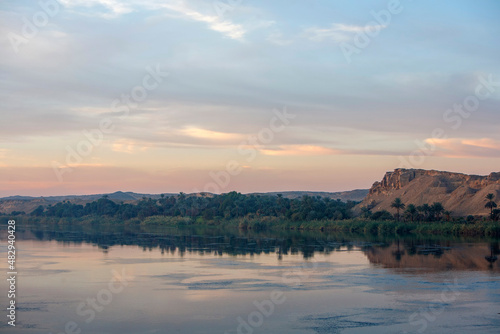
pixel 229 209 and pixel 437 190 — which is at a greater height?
pixel 437 190

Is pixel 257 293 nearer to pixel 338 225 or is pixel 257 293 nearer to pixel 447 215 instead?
pixel 338 225

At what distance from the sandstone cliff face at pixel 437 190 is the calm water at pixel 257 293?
47.2 meters

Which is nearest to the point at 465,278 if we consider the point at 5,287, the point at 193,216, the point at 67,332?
the point at 67,332

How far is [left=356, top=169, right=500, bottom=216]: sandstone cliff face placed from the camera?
268ft

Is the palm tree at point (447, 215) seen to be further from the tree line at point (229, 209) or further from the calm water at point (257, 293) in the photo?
the calm water at point (257, 293)

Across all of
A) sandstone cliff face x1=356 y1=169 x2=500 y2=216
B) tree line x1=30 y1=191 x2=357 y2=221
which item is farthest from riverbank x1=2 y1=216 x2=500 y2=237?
sandstone cliff face x1=356 y1=169 x2=500 y2=216

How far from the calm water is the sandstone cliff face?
47.2m

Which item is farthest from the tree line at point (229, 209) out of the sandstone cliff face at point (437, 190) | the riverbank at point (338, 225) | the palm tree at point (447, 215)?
the palm tree at point (447, 215)

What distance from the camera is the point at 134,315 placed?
17.7m

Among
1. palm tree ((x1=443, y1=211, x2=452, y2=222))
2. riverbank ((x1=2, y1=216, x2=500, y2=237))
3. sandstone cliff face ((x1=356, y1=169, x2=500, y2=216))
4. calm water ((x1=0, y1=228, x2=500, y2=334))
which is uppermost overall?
sandstone cliff face ((x1=356, y1=169, x2=500, y2=216))

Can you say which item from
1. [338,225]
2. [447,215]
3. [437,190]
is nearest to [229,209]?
[338,225]

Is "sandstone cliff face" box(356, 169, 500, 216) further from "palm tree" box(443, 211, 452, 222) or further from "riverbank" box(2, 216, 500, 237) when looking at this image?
"riverbank" box(2, 216, 500, 237)

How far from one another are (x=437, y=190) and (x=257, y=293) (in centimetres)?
8035

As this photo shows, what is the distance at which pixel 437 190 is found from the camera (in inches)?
3765
